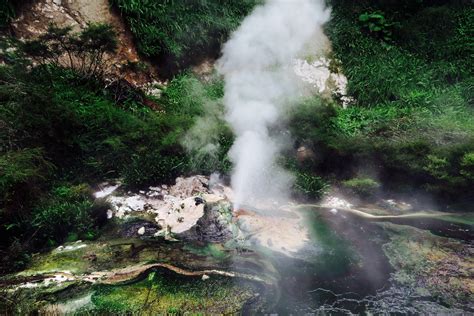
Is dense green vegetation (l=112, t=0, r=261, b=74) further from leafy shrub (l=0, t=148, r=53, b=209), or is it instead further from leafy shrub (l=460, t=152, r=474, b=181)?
leafy shrub (l=460, t=152, r=474, b=181)

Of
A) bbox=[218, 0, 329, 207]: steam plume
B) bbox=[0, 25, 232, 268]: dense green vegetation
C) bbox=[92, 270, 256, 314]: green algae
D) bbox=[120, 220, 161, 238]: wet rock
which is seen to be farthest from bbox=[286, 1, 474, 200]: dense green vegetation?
bbox=[92, 270, 256, 314]: green algae

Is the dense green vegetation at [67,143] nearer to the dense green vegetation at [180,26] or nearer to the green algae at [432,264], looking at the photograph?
the dense green vegetation at [180,26]

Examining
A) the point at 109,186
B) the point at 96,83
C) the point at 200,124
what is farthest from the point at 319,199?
the point at 96,83

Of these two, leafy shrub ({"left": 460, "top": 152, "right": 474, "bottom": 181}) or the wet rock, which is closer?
the wet rock

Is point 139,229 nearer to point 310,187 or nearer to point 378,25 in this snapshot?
point 310,187

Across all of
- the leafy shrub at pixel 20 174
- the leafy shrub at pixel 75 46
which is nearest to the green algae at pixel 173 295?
the leafy shrub at pixel 20 174

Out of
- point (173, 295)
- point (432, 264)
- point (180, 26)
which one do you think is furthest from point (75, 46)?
point (432, 264)
